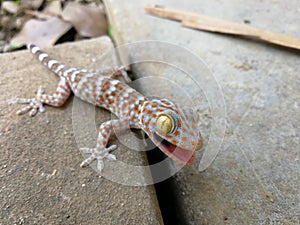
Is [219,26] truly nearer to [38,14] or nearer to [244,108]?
[244,108]

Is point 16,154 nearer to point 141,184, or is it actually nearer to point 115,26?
point 141,184

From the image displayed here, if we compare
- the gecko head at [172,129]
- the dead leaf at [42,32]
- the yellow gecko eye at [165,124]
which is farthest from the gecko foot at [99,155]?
the dead leaf at [42,32]

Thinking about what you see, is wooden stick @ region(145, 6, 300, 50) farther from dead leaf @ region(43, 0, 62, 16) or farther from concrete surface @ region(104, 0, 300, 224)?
dead leaf @ region(43, 0, 62, 16)

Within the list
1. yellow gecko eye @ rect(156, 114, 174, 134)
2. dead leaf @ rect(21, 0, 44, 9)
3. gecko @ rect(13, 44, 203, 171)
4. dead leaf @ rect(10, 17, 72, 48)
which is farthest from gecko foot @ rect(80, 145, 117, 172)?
dead leaf @ rect(21, 0, 44, 9)

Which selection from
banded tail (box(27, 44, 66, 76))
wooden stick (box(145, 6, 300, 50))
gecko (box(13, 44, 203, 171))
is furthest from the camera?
wooden stick (box(145, 6, 300, 50))

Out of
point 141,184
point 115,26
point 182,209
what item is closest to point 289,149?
point 182,209
